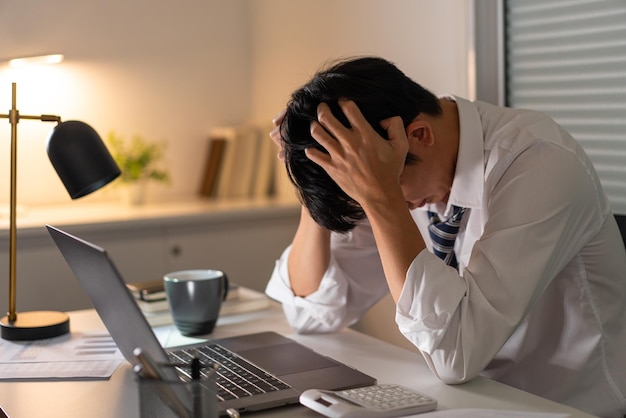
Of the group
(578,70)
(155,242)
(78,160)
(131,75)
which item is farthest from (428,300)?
(131,75)

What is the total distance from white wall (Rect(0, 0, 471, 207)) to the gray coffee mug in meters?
1.18

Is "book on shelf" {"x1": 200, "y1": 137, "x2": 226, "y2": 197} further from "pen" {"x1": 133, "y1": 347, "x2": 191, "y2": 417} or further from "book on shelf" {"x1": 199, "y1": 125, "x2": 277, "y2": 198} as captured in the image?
"pen" {"x1": 133, "y1": 347, "x2": 191, "y2": 417}

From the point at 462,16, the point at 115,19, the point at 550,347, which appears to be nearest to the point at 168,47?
the point at 115,19

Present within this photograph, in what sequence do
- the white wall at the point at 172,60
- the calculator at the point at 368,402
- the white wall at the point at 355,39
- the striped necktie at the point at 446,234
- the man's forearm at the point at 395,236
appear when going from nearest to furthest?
the calculator at the point at 368,402
the man's forearm at the point at 395,236
the striped necktie at the point at 446,234
the white wall at the point at 355,39
the white wall at the point at 172,60

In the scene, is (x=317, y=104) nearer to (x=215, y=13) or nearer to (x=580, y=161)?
(x=580, y=161)

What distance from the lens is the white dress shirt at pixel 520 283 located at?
1372mm

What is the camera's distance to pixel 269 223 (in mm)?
3012

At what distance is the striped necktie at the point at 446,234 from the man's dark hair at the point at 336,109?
0.73 feet

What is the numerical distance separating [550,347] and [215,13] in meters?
2.19

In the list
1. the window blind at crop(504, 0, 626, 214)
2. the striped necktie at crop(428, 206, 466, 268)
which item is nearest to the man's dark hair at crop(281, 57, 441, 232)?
the striped necktie at crop(428, 206, 466, 268)

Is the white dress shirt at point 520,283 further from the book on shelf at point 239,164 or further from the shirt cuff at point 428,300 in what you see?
the book on shelf at point 239,164

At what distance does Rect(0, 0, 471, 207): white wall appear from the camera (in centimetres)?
294

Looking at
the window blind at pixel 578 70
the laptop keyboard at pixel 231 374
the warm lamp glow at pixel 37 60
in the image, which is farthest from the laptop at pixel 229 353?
the warm lamp glow at pixel 37 60

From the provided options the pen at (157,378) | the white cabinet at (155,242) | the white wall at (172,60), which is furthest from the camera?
the white wall at (172,60)
